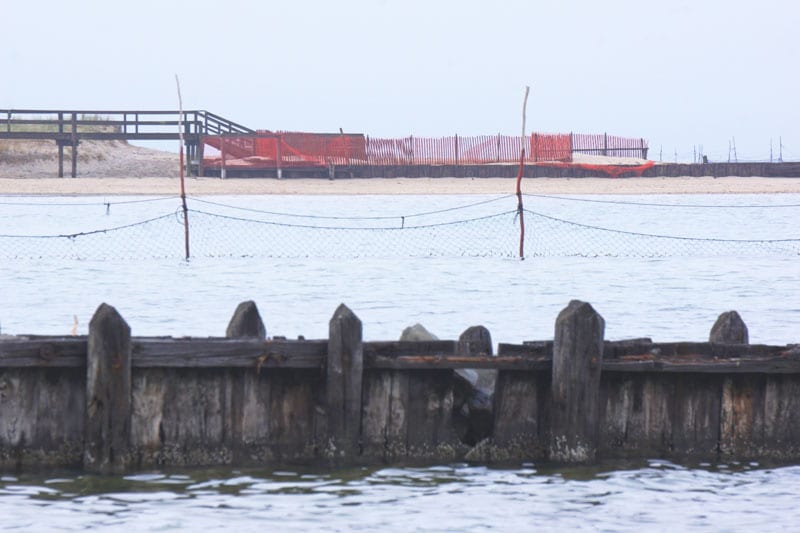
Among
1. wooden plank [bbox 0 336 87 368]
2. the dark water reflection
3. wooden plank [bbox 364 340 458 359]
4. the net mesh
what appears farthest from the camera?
the net mesh

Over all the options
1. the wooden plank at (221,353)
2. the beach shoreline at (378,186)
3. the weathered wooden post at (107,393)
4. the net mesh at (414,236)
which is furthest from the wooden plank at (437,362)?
the beach shoreline at (378,186)

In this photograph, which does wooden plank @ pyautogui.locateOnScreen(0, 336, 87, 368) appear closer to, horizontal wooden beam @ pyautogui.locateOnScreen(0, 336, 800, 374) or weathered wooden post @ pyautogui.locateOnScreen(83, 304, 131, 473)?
horizontal wooden beam @ pyautogui.locateOnScreen(0, 336, 800, 374)

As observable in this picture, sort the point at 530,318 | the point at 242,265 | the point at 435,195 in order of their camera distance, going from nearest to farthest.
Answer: the point at 530,318, the point at 242,265, the point at 435,195

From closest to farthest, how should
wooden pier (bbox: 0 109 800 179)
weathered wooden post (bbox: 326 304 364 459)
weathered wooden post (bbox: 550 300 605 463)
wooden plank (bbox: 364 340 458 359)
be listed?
weathered wooden post (bbox: 326 304 364 459), weathered wooden post (bbox: 550 300 605 463), wooden plank (bbox: 364 340 458 359), wooden pier (bbox: 0 109 800 179)

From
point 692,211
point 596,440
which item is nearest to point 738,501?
point 596,440

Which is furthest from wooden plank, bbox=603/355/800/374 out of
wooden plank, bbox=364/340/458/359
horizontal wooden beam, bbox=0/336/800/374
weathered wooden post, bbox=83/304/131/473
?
weathered wooden post, bbox=83/304/131/473

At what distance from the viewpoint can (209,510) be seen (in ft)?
33.9

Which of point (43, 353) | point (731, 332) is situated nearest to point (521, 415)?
point (731, 332)

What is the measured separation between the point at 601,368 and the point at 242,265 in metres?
25.1

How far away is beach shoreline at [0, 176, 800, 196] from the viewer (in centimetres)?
5953

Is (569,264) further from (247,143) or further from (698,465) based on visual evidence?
(247,143)

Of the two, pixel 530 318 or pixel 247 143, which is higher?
pixel 247 143

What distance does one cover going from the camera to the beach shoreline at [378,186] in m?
59.5

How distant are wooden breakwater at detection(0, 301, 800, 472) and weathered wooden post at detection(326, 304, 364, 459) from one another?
0.04 ft
